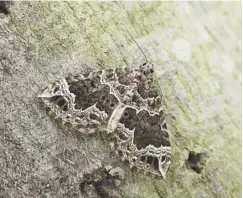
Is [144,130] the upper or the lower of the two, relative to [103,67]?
lower

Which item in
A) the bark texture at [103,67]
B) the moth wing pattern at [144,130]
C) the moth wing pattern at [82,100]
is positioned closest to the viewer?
the bark texture at [103,67]

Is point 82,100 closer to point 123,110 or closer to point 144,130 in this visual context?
point 123,110

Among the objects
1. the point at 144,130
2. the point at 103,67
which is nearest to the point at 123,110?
the point at 144,130

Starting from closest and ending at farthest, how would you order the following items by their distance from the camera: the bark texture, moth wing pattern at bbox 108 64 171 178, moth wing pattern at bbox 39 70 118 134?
the bark texture, moth wing pattern at bbox 39 70 118 134, moth wing pattern at bbox 108 64 171 178

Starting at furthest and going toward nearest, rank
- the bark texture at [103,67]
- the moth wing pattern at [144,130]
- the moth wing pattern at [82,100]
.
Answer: the moth wing pattern at [144,130]
the moth wing pattern at [82,100]
the bark texture at [103,67]

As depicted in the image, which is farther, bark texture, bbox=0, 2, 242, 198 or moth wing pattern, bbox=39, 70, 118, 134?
moth wing pattern, bbox=39, 70, 118, 134

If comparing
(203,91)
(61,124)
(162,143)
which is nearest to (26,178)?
(61,124)
